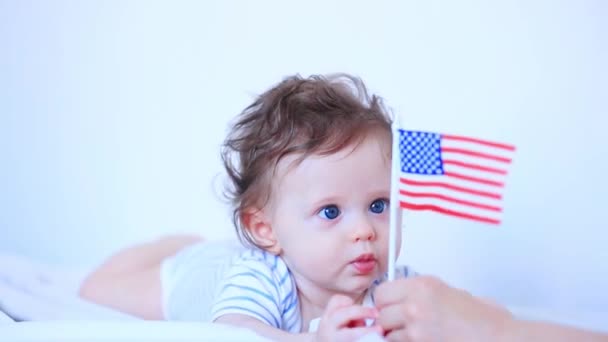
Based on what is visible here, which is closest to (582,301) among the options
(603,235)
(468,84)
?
(603,235)

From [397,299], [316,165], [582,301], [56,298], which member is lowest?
[582,301]

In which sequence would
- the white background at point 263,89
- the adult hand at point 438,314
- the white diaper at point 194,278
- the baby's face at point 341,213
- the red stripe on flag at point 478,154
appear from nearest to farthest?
the adult hand at point 438,314 → the red stripe on flag at point 478,154 → the baby's face at point 341,213 → the white diaper at point 194,278 → the white background at point 263,89

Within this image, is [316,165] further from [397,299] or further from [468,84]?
[468,84]

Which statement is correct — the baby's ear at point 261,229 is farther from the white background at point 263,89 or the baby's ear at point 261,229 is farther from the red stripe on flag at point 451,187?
the white background at point 263,89

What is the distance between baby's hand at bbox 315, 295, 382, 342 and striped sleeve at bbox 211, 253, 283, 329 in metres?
0.26

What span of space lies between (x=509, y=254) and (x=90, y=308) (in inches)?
47.6

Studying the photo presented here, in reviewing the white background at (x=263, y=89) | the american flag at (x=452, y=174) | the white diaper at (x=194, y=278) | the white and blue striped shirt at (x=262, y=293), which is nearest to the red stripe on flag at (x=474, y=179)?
the american flag at (x=452, y=174)

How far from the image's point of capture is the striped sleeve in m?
1.42

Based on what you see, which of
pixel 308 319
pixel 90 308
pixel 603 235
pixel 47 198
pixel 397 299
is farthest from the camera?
pixel 47 198

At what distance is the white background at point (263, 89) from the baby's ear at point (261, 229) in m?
0.86

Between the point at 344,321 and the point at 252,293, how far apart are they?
334 mm

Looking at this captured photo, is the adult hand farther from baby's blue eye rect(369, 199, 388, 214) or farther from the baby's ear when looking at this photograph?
the baby's ear

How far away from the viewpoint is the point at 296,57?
262 cm

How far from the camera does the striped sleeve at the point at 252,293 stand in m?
1.42
